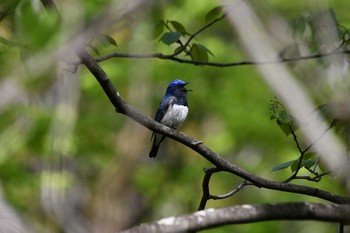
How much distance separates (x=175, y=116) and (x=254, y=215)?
486 centimetres

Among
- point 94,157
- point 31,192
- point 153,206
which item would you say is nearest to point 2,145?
point 31,192

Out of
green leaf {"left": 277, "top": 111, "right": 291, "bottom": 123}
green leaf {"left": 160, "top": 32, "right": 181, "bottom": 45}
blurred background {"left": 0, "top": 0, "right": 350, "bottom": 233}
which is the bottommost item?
green leaf {"left": 277, "top": 111, "right": 291, "bottom": 123}

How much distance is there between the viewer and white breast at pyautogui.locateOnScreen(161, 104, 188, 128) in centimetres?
715

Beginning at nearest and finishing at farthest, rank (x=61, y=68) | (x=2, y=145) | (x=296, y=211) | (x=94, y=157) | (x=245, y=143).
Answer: (x=2, y=145), (x=296, y=211), (x=61, y=68), (x=94, y=157), (x=245, y=143)

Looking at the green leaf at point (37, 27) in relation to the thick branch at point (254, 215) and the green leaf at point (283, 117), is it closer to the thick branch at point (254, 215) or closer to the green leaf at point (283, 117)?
the thick branch at point (254, 215)

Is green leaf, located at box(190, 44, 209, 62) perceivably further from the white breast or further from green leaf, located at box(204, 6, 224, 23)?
the white breast

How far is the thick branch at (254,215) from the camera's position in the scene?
84.7 inches

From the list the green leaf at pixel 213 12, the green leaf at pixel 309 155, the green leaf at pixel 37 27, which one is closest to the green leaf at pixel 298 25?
the green leaf at pixel 213 12

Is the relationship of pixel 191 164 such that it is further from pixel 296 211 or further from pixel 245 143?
pixel 296 211

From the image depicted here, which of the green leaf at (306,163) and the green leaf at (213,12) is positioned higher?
the green leaf at (213,12)

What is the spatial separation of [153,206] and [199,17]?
3.25 m

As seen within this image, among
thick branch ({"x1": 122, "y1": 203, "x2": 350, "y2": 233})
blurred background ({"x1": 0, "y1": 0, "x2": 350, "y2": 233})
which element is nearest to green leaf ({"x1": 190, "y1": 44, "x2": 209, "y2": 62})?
thick branch ({"x1": 122, "y1": 203, "x2": 350, "y2": 233})

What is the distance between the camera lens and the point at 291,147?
11.5 meters

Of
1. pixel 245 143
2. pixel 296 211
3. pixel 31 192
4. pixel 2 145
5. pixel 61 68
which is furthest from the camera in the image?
pixel 245 143
